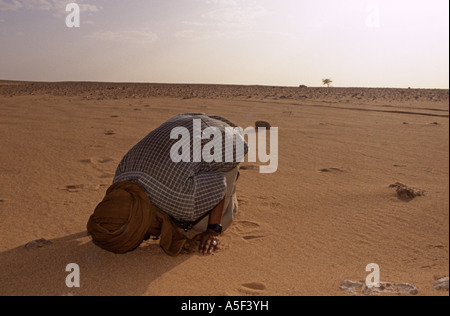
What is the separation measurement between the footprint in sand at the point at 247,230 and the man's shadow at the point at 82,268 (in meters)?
0.57

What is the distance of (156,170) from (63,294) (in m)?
0.93

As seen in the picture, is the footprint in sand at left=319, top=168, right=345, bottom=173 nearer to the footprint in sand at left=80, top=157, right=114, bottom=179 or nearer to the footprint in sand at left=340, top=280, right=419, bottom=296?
the footprint in sand at left=80, top=157, right=114, bottom=179

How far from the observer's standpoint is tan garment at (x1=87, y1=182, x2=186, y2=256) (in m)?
2.64

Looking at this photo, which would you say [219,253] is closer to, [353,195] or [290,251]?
[290,251]

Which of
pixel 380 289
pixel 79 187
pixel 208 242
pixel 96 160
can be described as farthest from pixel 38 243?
pixel 96 160

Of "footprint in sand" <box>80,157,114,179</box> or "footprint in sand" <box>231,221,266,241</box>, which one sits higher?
"footprint in sand" <box>80,157,114,179</box>

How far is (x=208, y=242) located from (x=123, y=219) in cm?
62

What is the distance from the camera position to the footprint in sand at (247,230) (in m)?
3.17

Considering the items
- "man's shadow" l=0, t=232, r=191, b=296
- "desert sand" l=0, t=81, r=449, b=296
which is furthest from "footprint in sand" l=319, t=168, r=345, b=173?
"man's shadow" l=0, t=232, r=191, b=296

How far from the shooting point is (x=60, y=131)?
7688 mm

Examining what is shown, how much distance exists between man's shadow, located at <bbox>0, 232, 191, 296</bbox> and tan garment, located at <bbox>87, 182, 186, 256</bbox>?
0.11m

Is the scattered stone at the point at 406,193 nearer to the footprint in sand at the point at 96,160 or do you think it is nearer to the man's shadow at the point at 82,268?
the man's shadow at the point at 82,268

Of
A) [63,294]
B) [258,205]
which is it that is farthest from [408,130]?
[63,294]

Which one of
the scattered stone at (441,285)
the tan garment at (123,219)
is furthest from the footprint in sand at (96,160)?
the scattered stone at (441,285)
